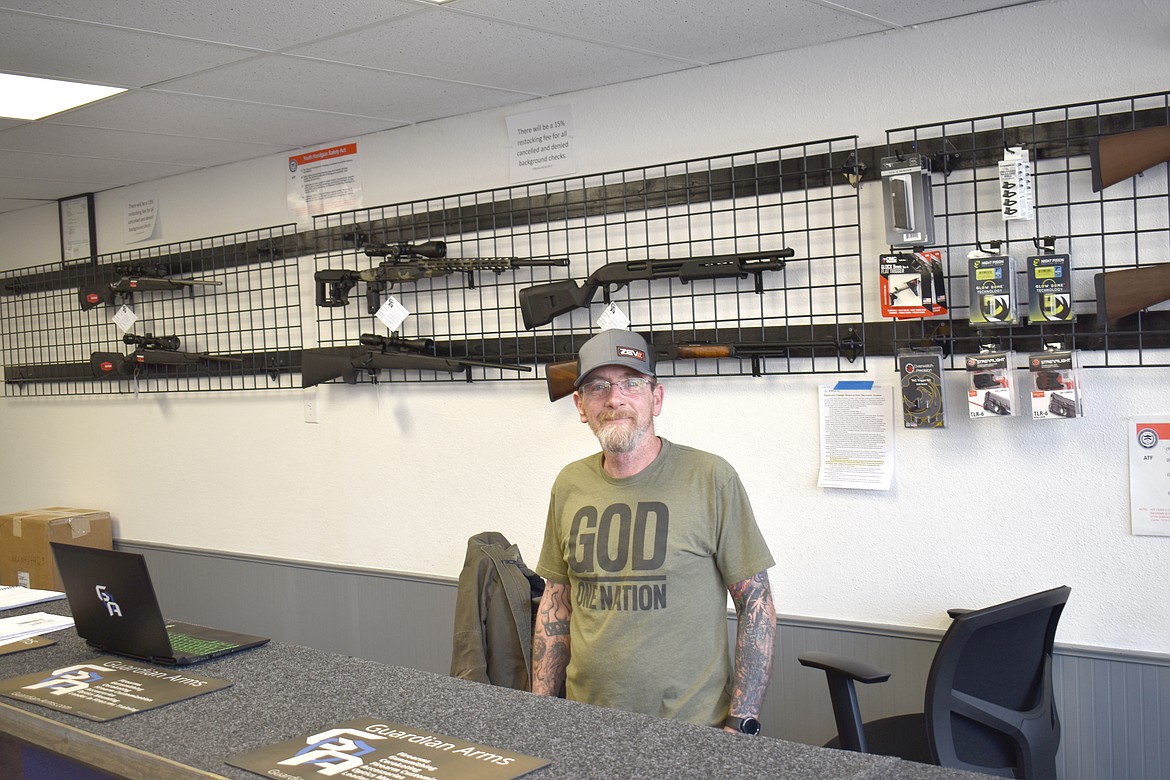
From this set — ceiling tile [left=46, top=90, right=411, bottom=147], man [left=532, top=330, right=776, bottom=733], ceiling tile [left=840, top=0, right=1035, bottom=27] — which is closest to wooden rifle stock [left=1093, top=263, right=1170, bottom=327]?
ceiling tile [left=840, top=0, right=1035, bottom=27]

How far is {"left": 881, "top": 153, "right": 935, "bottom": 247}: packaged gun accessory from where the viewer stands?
2.82m

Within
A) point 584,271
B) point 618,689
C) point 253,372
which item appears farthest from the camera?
point 253,372

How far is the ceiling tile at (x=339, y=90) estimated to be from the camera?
3.20 m

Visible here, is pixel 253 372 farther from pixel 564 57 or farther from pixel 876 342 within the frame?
pixel 876 342

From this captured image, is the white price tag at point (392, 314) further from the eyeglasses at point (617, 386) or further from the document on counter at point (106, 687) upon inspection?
the document on counter at point (106, 687)

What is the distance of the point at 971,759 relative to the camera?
2.35 metres

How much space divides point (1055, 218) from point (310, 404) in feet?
9.42

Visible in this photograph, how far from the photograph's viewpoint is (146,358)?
482cm

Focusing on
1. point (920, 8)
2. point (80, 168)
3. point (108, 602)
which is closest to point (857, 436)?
point (920, 8)

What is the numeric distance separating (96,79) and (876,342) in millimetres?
2373

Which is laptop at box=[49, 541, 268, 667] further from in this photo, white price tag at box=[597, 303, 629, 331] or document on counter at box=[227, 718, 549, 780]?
white price tag at box=[597, 303, 629, 331]

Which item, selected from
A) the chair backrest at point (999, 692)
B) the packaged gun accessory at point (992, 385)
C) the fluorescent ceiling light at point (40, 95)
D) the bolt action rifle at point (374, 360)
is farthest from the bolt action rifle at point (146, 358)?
the chair backrest at point (999, 692)

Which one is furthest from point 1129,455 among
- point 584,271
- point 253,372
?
point 253,372

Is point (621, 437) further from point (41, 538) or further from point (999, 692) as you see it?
point (41, 538)
